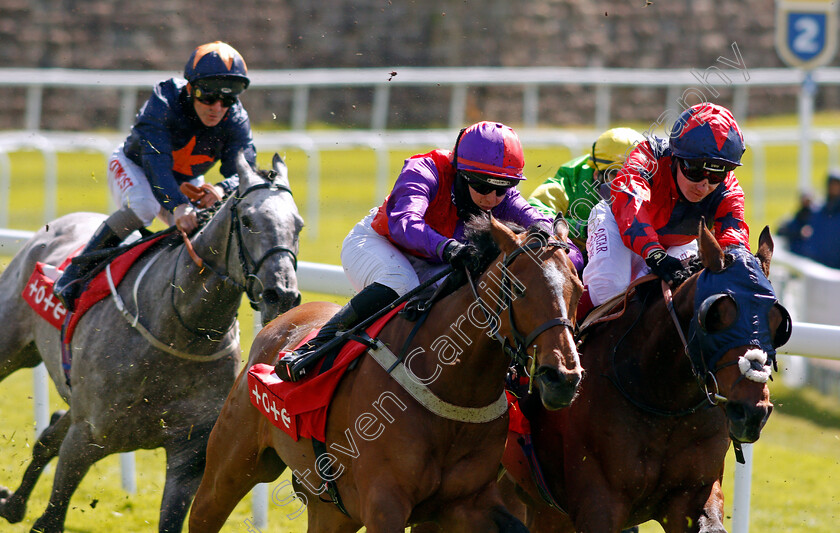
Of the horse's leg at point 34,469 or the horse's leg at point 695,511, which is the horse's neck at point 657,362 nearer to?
the horse's leg at point 695,511

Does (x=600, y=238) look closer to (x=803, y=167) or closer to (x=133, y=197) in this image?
(x=133, y=197)

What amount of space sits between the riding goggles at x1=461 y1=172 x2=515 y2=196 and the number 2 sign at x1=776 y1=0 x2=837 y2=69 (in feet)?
26.8

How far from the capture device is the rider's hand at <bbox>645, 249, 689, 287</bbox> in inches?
150

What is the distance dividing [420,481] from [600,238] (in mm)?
1245

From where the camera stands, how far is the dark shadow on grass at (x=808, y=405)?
869 cm

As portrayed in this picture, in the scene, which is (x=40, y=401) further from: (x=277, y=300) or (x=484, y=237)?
(x=484, y=237)

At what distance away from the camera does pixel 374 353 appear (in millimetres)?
3803

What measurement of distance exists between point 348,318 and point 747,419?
1.43 meters

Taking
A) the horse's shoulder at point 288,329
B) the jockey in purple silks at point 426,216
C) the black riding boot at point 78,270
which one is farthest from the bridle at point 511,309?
the black riding boot at point 78,270

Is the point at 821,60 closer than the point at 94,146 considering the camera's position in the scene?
Yes

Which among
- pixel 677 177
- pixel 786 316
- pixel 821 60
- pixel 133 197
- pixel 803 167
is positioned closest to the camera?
pixel 786 316

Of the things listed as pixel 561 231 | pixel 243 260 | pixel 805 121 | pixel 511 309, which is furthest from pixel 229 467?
pixel 805 121

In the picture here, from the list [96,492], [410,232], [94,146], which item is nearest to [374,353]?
[410,232]

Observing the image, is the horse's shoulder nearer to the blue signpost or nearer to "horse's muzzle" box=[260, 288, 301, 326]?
"horse's muzzle" box=[260, 288, 301, 326]
